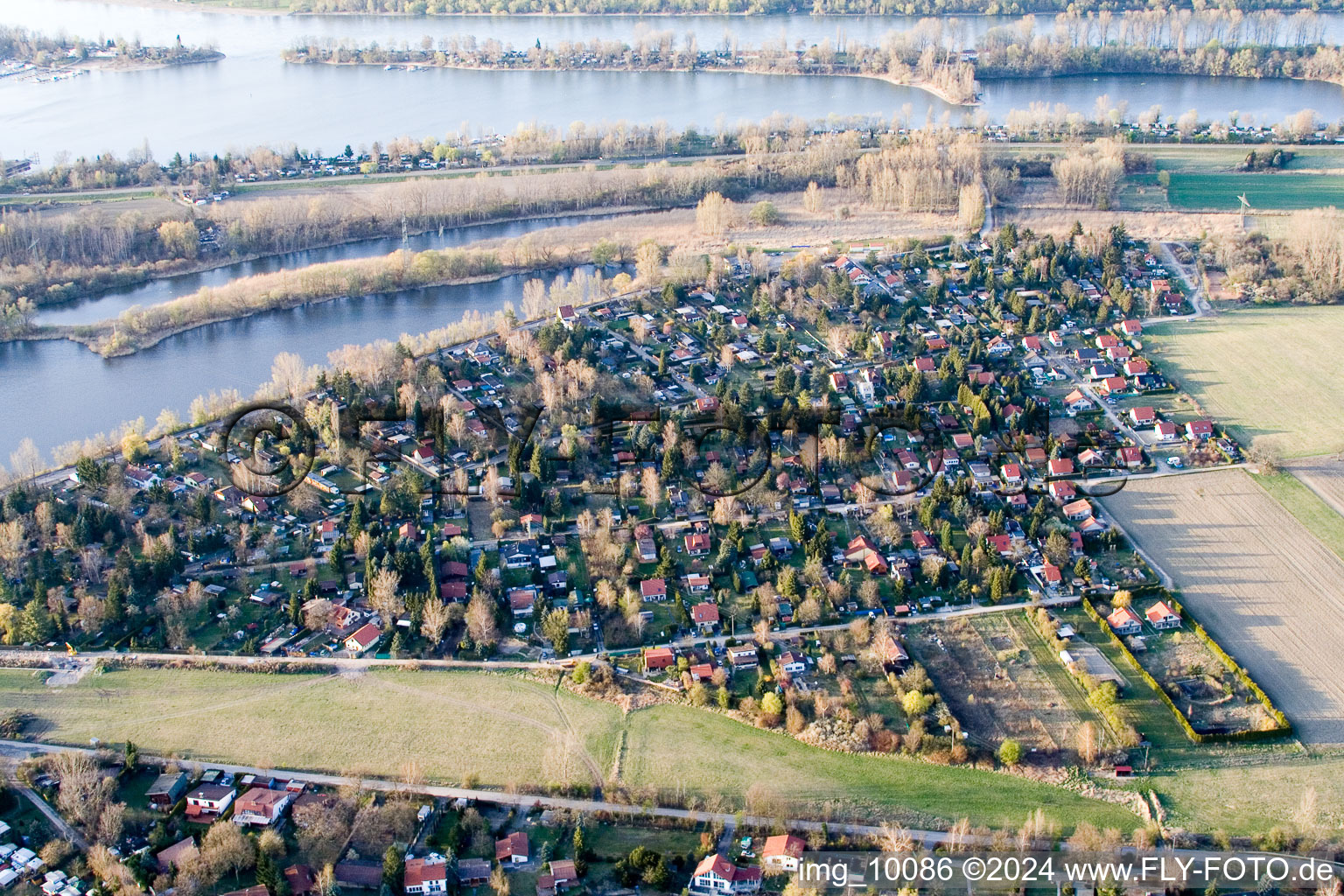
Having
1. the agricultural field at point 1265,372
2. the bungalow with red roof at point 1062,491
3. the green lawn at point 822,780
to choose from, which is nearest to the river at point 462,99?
the agricultural field at point 1265,372

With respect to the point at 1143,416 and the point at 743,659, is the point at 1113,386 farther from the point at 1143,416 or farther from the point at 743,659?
the point at 743,659

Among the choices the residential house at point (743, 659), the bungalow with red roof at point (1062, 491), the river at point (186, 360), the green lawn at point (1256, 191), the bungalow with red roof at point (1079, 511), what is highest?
the green lawn at point (1256, 191)

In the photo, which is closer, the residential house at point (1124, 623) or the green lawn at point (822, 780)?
the green lawn at point (822, 780)

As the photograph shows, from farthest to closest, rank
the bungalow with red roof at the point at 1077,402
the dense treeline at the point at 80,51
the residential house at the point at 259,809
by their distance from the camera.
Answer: the dense treeline at the point at 80,51, the bungalow with red roof at the point at 1077,402, the residential house at the point at 259,809

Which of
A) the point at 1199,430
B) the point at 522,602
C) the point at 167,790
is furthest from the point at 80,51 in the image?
the point at 1199,430

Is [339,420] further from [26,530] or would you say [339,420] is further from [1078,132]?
[1078,132]

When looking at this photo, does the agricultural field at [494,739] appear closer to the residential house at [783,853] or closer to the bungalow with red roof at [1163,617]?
the residential house at [783,853]

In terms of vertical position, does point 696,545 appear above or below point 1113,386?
below

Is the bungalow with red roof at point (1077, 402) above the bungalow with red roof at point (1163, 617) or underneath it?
above
